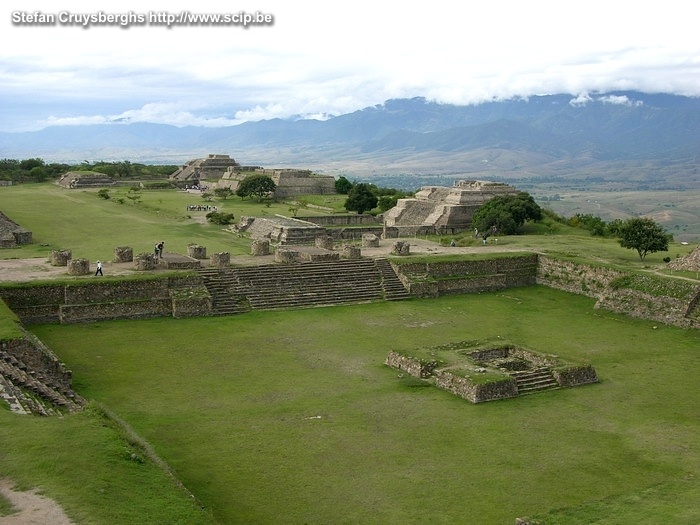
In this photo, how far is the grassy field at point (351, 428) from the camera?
42.7ft

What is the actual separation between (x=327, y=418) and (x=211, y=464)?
11.3 feet

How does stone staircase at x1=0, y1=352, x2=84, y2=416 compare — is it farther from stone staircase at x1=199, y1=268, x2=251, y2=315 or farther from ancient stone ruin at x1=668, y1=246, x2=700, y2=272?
ancient stone ruin at x1=668, y1=246, x2=700, y2=272

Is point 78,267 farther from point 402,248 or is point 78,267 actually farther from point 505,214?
point 505,214

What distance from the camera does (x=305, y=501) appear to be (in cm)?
1370

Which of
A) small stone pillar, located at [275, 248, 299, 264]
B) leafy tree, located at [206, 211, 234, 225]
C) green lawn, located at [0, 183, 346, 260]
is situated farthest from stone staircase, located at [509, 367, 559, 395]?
leafy tree, located at [206, 211, 234, 225]

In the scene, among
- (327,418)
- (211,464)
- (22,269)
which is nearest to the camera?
(211,464)

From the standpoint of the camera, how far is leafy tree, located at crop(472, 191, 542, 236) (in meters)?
43.8

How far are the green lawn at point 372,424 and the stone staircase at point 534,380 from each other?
0.41m

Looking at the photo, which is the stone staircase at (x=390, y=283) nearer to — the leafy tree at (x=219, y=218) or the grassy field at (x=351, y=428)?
the grassy field at (x=351, y=428)

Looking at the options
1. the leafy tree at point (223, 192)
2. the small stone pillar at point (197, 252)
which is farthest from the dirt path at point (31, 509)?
the leafy tree at point (223, 192)

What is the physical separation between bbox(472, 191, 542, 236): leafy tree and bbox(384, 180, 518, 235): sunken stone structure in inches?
36.3

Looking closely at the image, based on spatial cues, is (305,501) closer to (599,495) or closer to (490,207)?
(599,495)

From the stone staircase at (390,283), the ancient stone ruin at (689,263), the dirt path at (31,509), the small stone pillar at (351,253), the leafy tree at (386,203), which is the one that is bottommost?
the dirt path at (31,509)

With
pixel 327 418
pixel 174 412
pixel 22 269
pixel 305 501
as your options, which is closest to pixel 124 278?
pixel 22 269
